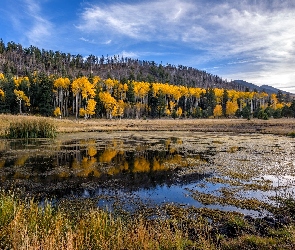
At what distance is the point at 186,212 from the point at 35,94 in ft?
307

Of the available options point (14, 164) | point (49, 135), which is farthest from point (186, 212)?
point (49, 135)

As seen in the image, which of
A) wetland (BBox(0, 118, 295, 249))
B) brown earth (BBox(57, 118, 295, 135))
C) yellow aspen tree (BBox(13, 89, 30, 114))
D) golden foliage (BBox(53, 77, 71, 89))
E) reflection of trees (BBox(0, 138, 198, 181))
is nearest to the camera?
wetland (BBox(0, 118, 295, 249))

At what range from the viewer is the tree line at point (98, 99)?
89.9m

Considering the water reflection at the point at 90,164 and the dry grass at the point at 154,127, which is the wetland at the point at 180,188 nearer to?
the water reflection at the point at 90,164

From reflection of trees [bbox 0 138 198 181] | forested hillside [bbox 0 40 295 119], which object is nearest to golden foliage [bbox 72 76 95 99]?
forested hillside [bbox 0 40 295 119]

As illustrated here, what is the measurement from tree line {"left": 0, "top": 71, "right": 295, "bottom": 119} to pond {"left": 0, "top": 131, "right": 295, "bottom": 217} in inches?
2492

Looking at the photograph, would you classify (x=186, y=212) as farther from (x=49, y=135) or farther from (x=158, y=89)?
(x=158, y=89)

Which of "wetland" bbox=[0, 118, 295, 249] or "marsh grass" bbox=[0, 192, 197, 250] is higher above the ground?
"marsh grass" bbox=[0, 192, 197, 250]

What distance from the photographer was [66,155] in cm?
2778

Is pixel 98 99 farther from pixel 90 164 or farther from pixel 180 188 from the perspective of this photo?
pixel 180 188

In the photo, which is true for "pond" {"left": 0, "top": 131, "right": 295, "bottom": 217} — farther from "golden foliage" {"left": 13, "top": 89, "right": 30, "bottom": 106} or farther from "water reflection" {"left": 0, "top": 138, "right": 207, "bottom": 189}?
"golden foliage" {"left": 13, "top": 89, "right": 30, "bottom": 106}

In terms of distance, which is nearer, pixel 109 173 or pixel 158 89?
pixel 109 173

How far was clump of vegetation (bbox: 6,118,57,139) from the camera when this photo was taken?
134 feet

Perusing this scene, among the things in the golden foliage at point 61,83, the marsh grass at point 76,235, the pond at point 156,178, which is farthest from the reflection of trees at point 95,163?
the golden foliage at point 61,83
